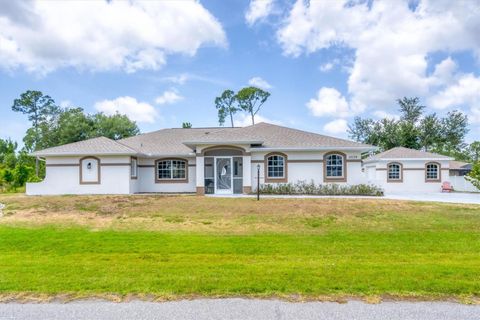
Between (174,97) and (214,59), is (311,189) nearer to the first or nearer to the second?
(214,59)

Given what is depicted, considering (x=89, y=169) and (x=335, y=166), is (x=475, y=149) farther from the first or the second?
(x=89, y=169)

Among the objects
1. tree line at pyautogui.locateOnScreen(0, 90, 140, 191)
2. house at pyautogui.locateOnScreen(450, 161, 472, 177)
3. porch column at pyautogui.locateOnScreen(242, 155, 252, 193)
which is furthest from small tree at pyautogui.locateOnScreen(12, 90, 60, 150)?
house at pyautogui.locateOnScreen(450, 161, 472, 177)

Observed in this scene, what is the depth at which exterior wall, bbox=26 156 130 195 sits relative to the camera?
2028cm

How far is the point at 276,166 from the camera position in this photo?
20.7m

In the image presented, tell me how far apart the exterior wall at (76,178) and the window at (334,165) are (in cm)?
1295

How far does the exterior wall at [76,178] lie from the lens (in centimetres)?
2028

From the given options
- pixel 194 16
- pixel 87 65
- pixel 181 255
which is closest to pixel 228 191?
pixel 194 16

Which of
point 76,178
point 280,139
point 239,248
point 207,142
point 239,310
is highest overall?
point 280,139

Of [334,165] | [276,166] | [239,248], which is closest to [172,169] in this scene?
[276,166]

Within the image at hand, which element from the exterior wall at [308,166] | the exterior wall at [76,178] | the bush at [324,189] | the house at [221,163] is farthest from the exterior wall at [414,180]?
the exterior wall at [76,178]

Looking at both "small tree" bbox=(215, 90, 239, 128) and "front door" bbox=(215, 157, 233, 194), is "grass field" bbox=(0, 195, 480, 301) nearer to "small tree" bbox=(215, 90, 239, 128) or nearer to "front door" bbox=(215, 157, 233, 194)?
"front door" bbox=(215, 157, 233, 194)

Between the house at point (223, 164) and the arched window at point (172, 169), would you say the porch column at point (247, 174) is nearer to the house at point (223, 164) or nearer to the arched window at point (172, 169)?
the house at point (223, 164)

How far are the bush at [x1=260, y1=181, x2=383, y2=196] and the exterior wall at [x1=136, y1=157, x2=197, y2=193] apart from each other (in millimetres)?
5180

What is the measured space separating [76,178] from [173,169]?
6.20 m
